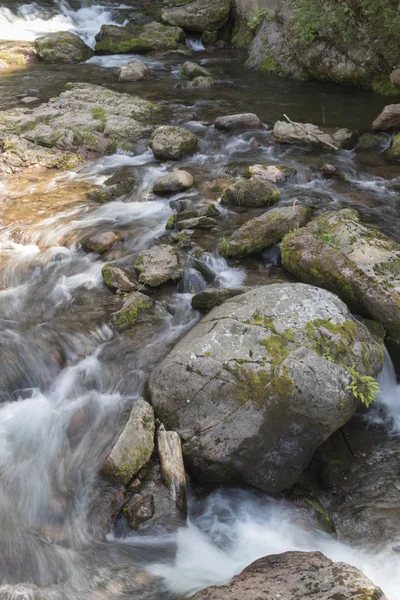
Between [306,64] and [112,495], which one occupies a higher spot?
[306,64]

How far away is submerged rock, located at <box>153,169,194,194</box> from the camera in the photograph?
8.95 metres

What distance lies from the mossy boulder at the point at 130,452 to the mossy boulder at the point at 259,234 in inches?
135

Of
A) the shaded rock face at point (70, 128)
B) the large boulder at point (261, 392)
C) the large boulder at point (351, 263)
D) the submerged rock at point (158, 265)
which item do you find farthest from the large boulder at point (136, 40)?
the large boulder at point (261, 392)

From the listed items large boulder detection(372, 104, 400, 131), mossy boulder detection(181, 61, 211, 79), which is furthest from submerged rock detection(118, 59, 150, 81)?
large boulder detection(372, 104, 400, 131)

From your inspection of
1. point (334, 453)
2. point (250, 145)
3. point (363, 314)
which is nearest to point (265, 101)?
point (250, 145)

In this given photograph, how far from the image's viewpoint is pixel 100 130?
452 inches

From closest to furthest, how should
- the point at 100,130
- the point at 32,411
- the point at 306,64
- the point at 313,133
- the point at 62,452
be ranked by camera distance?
the point at 62,452 < the point at 32,411 < the point at 313,133 < the point at 100,130 < the point at 306,64

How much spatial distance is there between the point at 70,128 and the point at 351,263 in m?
8.30

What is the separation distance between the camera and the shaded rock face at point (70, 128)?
10.3m

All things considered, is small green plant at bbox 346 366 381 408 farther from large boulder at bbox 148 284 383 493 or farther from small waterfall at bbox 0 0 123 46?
small waterfall at bbox 0 0 123 46

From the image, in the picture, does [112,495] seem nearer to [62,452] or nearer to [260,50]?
[62,452]

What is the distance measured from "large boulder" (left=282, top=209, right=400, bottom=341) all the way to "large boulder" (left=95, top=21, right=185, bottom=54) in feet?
54.4

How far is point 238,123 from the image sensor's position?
38.2 ft

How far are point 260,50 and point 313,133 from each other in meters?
8.38
